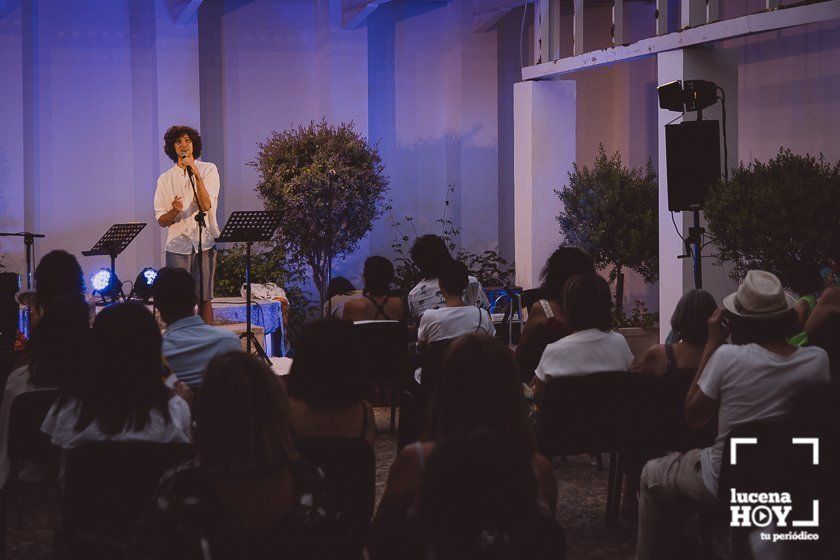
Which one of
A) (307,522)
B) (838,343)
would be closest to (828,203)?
(838,343)

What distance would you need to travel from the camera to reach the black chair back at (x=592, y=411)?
406 centimetres

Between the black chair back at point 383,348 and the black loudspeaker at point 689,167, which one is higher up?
the black loudspeaker at point 689,167

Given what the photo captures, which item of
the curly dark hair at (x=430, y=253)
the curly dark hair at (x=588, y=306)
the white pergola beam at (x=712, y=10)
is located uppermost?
the white pergola beam at (x=712, y=10)

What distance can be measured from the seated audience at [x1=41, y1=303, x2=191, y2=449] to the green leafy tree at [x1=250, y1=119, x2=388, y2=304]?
6.94 m

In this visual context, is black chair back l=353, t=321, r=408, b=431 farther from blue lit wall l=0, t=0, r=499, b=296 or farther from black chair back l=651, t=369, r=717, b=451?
blue lit wall l=0, t=0, r=499, b=296

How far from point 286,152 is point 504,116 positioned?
3.08m

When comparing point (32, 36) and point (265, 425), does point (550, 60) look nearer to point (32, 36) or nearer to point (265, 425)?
point (32, 36)

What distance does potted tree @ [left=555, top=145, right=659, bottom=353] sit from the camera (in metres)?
9.48

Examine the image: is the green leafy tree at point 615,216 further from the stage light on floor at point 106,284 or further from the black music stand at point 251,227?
the stage light on floor at point 106,284

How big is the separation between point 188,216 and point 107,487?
545cm

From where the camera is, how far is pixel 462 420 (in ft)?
8.26

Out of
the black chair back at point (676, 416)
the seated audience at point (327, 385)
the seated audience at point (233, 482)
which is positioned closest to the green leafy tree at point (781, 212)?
the black chair back at point (676, 416)

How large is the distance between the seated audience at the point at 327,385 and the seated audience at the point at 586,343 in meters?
1.18

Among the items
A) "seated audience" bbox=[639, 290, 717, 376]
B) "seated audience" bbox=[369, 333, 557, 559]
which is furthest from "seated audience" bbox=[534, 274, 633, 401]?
"seated audience" bbox=[369, 333, 557, 559]
